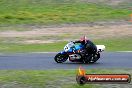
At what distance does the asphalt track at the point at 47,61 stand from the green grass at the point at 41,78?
1342 mm

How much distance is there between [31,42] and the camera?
2906 centimetres

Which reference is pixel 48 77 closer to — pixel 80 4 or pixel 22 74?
pixel 22 74

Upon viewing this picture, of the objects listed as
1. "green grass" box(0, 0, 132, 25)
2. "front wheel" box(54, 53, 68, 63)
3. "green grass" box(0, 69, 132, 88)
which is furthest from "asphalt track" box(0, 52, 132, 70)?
"green grass" box(0, 0, 132, 25)

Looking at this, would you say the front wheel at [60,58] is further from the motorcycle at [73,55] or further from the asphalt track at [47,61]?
the asphalt track at [47,61]

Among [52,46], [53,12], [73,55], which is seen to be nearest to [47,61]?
[73,55]

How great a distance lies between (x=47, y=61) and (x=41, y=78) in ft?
16.6

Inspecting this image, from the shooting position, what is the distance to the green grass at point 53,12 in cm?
3675

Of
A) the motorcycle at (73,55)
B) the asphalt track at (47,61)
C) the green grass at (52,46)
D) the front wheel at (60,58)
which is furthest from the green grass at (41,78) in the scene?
the green grass at (52,46)

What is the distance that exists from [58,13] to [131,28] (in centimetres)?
720

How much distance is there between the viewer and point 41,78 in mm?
16703

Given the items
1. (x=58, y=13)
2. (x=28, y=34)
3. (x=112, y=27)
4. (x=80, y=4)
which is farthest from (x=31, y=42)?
(x=80, y=4)

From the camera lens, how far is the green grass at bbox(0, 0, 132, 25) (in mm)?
36750

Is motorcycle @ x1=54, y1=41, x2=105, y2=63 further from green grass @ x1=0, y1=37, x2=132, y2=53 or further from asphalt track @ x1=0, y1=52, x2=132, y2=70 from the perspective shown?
green grass @ x1=0, y1=37, x2=132, y2=53

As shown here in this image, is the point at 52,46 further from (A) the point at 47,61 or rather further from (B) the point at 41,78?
(B) the point at 41,78
